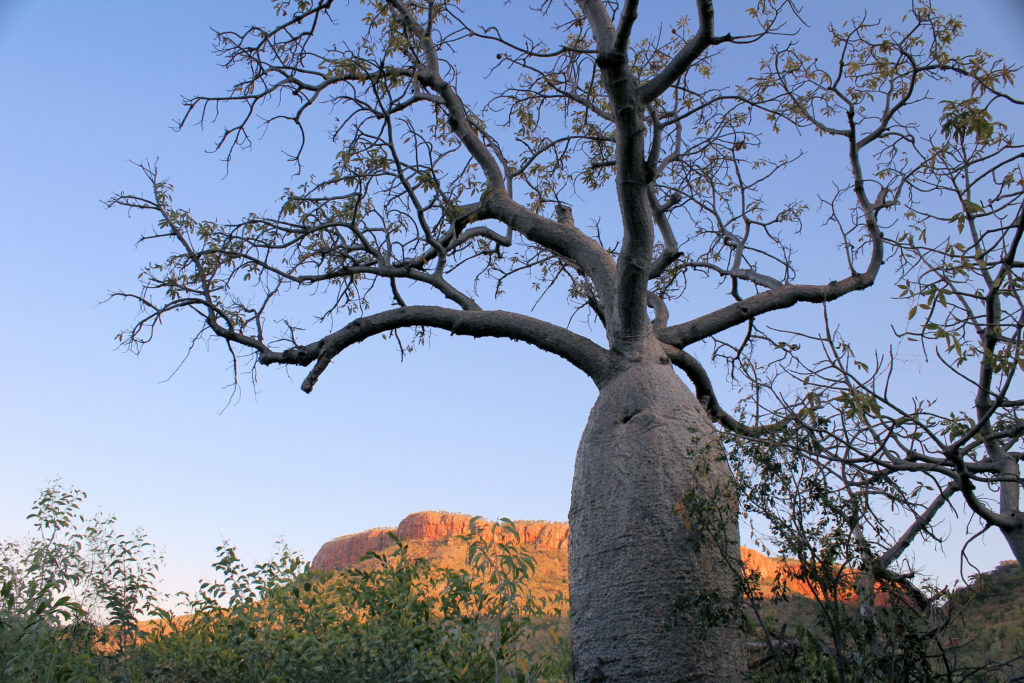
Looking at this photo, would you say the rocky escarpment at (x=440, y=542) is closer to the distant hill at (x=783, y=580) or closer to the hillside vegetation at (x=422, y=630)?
the distant hill at (x=783, y=580)

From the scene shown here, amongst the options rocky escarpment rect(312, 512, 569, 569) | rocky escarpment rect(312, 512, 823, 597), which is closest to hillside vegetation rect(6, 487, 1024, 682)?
rocky escarpment rect(312, 512, 823, 597)

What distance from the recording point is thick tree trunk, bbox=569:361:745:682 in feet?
11.5

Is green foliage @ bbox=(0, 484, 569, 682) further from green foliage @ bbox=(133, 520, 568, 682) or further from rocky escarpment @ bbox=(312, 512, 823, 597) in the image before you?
rocky escarpment @ bbox=(312, 512, 823, 597)

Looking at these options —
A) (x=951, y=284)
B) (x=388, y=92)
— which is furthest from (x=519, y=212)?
(x=951, y=284)

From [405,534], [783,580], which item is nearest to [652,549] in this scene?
[783,580]

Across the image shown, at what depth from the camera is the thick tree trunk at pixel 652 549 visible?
3516 mm

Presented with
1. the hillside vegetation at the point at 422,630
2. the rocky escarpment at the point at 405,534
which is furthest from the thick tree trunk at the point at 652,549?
the rocky escarpment at the point at 405,534

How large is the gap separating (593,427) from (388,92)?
2675mm

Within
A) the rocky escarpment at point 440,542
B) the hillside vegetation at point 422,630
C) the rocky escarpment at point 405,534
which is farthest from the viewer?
the rocky escarpment at point 405,534

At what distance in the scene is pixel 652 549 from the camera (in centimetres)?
370

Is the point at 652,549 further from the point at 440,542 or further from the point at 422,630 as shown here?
the point at 440,542

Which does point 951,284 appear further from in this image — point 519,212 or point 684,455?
point 519,212

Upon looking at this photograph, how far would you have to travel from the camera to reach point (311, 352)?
5.20 m

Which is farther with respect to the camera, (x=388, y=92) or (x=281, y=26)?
(x=281, y=26)
